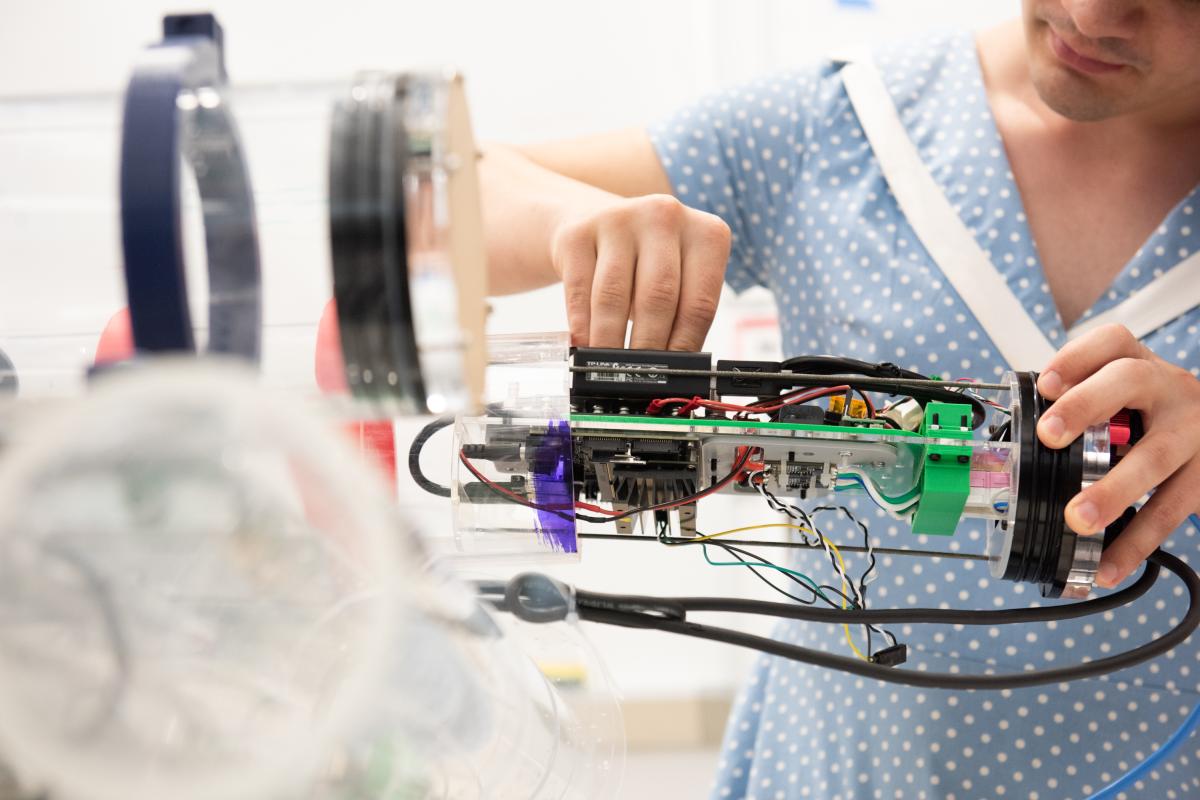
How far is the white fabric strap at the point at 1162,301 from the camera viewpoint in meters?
0.86

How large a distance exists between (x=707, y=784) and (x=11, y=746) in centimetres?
189

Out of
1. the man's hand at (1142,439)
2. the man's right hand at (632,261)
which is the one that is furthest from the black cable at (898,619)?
the man's right hand at (632,261)

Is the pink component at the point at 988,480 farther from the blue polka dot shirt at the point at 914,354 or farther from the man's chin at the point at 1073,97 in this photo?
the man's chin at the point at 1073,97

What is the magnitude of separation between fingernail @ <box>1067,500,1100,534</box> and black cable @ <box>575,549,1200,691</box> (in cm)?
6

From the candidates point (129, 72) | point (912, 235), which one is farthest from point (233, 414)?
point (912, 235)

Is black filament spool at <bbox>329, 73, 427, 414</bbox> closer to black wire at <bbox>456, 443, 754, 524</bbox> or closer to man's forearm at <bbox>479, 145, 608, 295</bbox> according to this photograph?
black wire at <bbox>456, 443, 754, 524</bbox>

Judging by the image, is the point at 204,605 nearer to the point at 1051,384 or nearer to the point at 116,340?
the point at 116,340

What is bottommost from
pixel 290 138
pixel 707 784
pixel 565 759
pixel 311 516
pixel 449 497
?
pixel 707 784

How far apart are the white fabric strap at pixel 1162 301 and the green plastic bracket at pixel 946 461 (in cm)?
33

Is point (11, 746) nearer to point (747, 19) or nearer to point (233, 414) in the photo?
point (233, 414)

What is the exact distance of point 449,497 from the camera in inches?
26.5

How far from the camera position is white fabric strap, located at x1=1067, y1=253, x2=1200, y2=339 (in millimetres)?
865

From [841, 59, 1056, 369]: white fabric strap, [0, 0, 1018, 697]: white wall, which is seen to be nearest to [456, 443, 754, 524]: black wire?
[841, 59, 1056, 369]: white fabric strap

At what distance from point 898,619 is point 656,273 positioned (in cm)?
29
